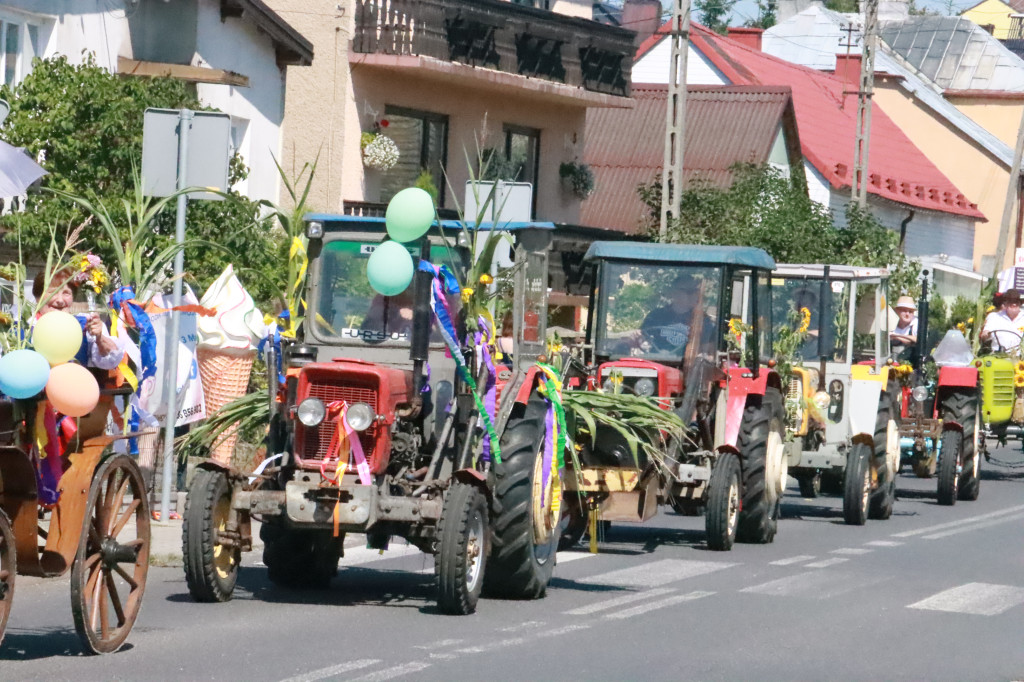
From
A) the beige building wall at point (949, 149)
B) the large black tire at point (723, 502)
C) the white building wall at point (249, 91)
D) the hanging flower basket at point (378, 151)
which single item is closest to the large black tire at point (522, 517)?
the large black tire at point (723, 502)

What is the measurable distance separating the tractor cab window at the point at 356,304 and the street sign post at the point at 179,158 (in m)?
1.97

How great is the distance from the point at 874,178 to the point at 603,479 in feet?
130

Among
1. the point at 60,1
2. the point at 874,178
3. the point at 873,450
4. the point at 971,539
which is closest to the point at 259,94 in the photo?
the point at 60,1

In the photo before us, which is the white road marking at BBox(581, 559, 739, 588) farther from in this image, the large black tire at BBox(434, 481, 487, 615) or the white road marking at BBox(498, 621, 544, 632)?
the large black tire at BBox(434, 481, 487, 615)

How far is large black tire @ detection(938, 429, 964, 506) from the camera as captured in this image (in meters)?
20.3

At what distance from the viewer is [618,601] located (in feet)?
37.9

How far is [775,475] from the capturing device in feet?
50.9

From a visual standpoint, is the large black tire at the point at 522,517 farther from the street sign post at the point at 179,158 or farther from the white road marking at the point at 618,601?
the street sign post at the point at 179,158

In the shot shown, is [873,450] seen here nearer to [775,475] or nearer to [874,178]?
[775,475]

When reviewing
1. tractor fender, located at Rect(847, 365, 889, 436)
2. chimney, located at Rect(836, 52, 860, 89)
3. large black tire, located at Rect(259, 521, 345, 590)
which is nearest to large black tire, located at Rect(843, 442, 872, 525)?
tractor fender, located at Rect(847, 365, 889, 436)

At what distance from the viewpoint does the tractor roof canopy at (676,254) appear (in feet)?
49.0

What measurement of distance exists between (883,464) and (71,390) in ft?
37.4

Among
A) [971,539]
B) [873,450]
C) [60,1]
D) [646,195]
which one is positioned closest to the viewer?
[971,539]

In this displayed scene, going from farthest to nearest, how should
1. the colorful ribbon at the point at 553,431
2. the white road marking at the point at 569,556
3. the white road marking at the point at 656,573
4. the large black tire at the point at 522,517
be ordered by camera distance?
the white road marking at the point at 569,556 → the white road marking at the point at 656,573 → the colorful ribbon at the point at 553,431 → the large black tire at the point at 522,517
